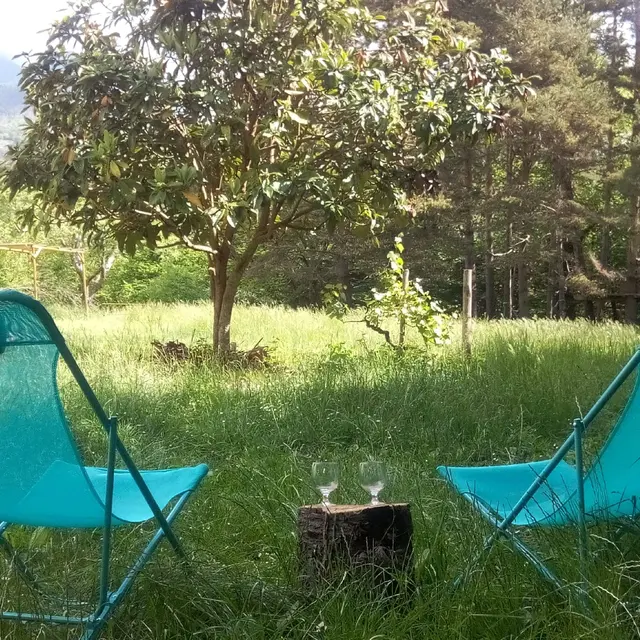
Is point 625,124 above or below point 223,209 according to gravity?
above

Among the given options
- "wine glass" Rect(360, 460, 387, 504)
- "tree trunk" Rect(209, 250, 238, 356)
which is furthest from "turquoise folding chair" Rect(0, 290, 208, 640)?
"tree trunk" Rect(209, 250, 238, 356)

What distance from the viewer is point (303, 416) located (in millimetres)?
3750

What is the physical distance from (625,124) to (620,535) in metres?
16.4

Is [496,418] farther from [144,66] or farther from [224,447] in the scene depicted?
[144,66]

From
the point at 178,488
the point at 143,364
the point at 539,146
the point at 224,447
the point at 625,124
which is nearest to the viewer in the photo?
the point at 178,488

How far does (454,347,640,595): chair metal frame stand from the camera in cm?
150

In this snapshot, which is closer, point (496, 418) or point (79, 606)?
point (79, 606)

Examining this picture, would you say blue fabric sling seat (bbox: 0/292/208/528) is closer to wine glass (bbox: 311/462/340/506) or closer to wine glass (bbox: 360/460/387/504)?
wine glass (bbox: 311/462/340/506)

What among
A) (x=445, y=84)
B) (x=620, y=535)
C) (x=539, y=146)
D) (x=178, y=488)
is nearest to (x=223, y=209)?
(x=445, y=84)

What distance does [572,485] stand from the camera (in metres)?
1.85

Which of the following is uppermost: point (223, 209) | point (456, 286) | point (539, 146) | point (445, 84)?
point (539, 146)

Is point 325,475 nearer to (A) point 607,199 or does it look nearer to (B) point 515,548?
(B) point 515,548

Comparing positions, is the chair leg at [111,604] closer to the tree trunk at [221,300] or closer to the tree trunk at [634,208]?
the tree trunk at [221,300]

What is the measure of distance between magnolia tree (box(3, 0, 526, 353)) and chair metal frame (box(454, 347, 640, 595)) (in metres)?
3.21
